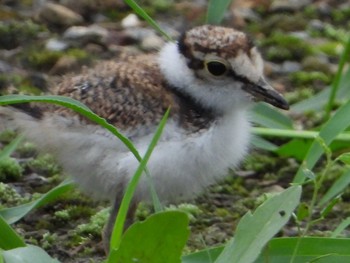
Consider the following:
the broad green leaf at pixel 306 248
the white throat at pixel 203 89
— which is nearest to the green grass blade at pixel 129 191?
the broad green leaf at pixel 306 248

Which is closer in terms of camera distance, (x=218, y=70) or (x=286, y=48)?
(x=218, y=70)

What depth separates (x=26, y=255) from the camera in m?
2.69

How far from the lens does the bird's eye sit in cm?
354

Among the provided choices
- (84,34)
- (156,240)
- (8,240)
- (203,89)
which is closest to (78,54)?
(84,34)

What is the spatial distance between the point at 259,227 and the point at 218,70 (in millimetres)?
1005

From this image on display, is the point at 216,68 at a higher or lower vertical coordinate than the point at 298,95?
higher

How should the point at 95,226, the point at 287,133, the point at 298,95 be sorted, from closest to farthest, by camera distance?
the point at 95,226 < the point at 287,133 < the point at 298,95

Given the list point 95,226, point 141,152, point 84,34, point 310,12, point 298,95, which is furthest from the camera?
point 310,12

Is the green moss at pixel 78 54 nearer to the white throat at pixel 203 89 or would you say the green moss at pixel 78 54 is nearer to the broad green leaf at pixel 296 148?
the broad green leaf at pixel 296 148

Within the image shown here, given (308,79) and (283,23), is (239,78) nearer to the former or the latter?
(308,79)

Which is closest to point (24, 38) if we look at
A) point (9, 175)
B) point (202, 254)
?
point (9, 175)

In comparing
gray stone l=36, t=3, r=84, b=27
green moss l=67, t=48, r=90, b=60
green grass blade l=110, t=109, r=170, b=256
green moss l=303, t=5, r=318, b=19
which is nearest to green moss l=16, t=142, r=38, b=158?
green moss l=67, t=48, r=90, b=60

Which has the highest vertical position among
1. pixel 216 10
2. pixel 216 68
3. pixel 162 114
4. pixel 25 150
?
pixel 216 10

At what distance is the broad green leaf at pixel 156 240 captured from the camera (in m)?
2.62
